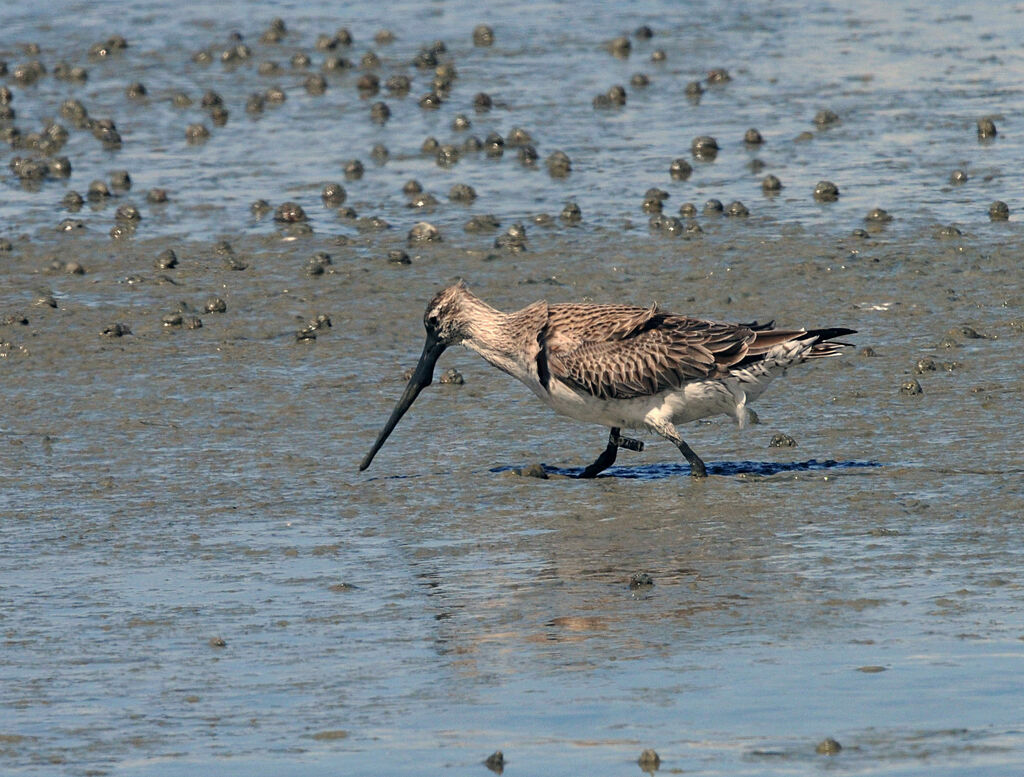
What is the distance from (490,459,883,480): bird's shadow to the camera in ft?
38.4

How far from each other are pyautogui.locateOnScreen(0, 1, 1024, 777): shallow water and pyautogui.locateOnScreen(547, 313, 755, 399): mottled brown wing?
64 cm

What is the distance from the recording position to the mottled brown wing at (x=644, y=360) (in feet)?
38.1

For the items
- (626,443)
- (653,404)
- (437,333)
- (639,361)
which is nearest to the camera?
(639,361)

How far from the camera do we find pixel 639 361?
11.6m

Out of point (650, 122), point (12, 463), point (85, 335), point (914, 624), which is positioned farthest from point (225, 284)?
point (914, 624)

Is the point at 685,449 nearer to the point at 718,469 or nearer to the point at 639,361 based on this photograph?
the point at 718,469

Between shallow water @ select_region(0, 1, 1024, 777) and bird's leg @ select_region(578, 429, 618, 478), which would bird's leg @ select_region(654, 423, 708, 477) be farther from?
bird's leg @ select_region(578, 429, 618, 478)

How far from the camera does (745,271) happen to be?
16.5m

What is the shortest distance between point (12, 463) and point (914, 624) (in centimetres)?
630

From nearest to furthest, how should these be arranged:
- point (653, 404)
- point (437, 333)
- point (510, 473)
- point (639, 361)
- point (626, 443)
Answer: point (639, 361) → point (653, 404) → point (510, 473) → point (626, 443) → point (437, 333)

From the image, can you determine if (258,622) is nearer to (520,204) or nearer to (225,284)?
(225,284)

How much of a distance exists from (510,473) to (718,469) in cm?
131

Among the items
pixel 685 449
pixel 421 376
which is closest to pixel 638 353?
pixel 685 449

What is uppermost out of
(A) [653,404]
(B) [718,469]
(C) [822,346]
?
(C) [822,346]
